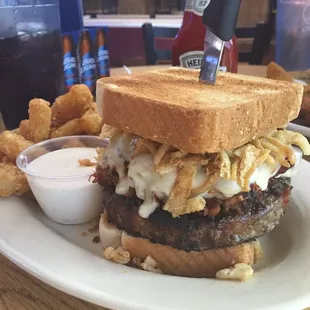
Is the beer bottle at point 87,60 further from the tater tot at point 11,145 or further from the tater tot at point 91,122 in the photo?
the tater tot at point 11,145

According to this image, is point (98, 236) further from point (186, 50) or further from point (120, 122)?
point (186, 50)

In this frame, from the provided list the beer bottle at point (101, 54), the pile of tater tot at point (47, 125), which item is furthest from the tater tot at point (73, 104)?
the beer bottle at point (101, 54)

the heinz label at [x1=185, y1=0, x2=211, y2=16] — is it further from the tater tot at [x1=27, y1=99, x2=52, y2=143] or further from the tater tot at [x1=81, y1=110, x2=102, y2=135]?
the tater tot at [x1=27, y1=99, x2=52, y2=143]

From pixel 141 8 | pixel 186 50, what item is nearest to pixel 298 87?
pixel 186 50

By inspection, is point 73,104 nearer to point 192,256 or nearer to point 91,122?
point 91,122

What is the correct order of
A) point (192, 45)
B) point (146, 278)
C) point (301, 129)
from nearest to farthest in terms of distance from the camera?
1. point (146, 278)
2. point (301, 129)
3. point (192, 45)

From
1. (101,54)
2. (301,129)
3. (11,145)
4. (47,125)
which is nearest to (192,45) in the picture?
(101,54)

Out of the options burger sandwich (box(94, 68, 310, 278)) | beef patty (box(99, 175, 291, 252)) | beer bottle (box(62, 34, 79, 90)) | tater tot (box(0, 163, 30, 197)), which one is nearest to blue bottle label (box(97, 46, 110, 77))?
beer bottle (box(62, 34, 79, 90))
